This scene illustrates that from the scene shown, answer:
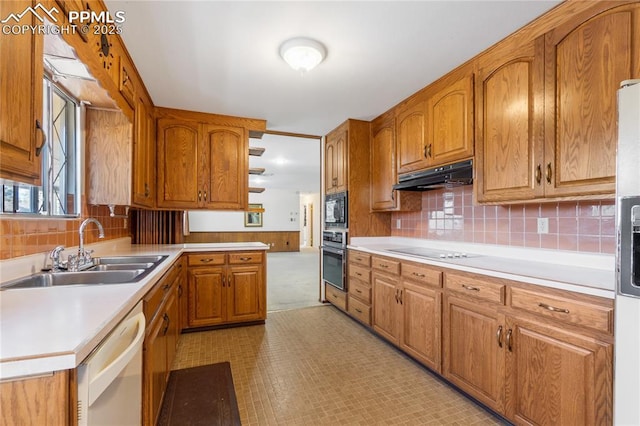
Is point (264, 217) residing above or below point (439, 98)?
below

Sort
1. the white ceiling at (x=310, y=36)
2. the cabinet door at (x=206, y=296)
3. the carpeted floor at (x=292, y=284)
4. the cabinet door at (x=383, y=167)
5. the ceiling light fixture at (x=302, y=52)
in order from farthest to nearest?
the carpeted floor at (x=292, y=284) → the cabinet door at (x=383, y=167) → the cabinet door at (x=206, y=296) → the ceiling light fixture at (x=302, y=52) → the white ceiling at (x=310, y=36)

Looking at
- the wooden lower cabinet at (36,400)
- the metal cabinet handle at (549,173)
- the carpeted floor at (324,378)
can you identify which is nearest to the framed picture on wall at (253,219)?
the carpeted floor at (324,378)

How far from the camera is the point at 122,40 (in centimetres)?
194

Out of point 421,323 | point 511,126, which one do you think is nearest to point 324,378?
point 421,323

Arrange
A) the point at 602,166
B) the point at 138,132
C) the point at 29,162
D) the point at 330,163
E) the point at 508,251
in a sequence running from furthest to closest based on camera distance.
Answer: the point at 330,163 → the point at 138,132 → the point at 508,251 → the point at 602,166 → the point at 29,162

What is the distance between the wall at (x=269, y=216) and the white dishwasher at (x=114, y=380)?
8.30 meters

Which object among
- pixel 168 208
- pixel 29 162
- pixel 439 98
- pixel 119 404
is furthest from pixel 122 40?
pixel 439 98

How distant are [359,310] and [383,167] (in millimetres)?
1610

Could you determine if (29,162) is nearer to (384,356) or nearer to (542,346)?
(542,346)

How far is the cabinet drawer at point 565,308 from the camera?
4.16 ft

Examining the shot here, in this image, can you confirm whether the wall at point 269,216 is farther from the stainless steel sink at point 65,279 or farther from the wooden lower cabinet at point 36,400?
the wooden lower cabinet at point 36,400

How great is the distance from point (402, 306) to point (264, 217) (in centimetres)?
803

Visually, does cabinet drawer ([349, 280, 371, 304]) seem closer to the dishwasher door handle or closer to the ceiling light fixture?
the ceiling light fixture

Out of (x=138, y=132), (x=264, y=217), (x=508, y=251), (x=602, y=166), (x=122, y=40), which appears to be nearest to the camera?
(x=602, y=166)
